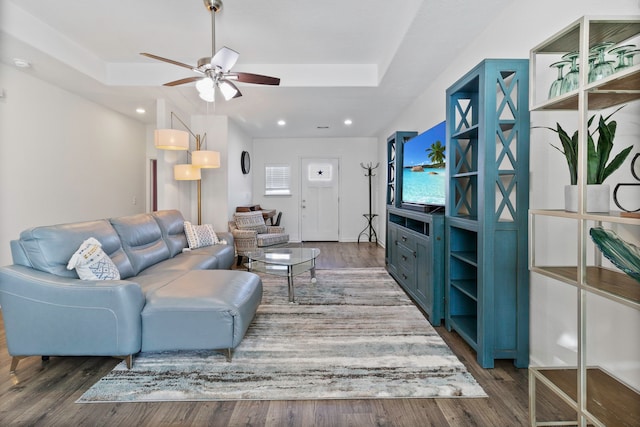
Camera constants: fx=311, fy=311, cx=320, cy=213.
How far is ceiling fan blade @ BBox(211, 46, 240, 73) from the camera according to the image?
2537 millimetres

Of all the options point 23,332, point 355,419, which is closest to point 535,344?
point 355,419

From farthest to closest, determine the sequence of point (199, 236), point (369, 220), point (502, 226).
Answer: point (369, 220) < point (199, 236) < point (502, 226)

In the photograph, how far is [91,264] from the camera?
2.18 metres

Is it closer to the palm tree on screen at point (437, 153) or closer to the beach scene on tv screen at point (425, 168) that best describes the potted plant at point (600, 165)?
the beach scene on tv screen at point (425, 168)

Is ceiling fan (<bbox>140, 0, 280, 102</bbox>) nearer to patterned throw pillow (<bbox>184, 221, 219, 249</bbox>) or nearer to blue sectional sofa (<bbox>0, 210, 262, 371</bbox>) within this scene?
blue sectional sofa (<bbox>0, 210, 262, 371</bbox>)

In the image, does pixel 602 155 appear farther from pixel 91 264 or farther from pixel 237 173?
pixel 237 173

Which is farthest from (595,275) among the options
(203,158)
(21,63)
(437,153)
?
(21,63)

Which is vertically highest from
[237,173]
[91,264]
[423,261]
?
[237,173]

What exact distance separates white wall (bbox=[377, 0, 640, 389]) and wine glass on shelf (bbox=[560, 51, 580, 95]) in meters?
0.34

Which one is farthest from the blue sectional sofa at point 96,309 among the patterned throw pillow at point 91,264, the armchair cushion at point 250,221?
the armchair cushion at point 250,221

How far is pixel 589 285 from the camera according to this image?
1222 millimetres

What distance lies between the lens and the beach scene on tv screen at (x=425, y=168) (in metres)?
3.22

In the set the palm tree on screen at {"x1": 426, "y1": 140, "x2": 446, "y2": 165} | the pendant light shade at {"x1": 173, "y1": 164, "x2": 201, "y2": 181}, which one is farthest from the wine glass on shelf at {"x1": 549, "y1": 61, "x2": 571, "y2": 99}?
the pendant light shade at {"x1": 173, "y1": 164, "x2": 201, "y2": 181}

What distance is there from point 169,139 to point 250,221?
2078 millimetres
